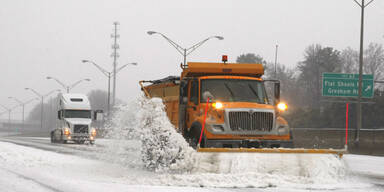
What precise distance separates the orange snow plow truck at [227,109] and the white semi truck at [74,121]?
73.2 feet

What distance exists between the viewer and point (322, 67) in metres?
93.9

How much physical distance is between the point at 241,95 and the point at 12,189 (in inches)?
234

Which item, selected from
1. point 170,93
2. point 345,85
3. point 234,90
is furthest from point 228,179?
point 345,85

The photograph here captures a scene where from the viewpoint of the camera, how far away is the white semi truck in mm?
36969

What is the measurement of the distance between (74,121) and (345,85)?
17615mm

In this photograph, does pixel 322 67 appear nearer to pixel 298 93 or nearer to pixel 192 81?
pixel 298 93

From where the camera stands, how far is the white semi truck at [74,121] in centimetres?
3697

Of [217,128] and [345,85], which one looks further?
[345,85]

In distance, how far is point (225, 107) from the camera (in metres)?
12.5

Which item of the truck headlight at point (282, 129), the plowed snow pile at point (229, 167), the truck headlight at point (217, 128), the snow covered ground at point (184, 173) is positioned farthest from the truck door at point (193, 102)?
the truck headlight at point (282, 129)

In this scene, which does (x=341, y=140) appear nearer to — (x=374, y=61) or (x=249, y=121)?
(x=249, y=121)

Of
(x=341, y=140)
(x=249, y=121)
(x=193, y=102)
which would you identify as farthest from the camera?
(x=341, y=140)

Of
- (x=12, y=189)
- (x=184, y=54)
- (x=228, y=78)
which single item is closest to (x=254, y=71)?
(x=228, y=78)

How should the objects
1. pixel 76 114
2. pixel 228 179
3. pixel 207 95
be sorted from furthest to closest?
pixel 76 114 → pixel 207 95 → pixel 228 179
